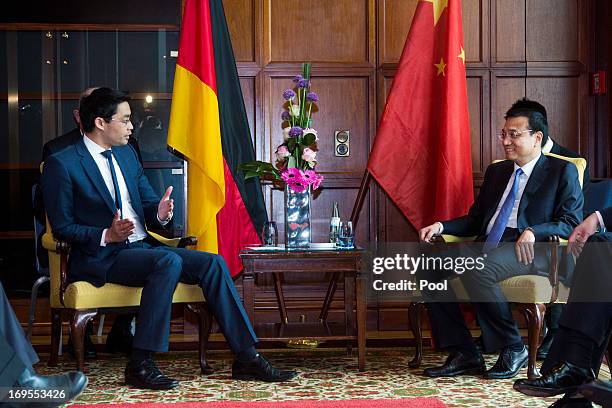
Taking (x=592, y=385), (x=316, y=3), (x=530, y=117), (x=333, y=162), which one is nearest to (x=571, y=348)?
(x=592, y=385)

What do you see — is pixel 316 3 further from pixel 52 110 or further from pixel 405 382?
pixel 405 382

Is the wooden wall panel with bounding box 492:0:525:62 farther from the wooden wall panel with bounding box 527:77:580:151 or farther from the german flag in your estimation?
the german flag

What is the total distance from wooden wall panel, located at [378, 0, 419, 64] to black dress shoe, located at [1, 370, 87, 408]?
3342 millimetres

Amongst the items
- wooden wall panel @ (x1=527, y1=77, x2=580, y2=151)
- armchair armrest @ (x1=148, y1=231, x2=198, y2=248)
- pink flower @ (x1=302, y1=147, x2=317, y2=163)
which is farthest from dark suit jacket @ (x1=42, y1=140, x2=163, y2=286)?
wooden wall panel @ (x1=527, y1=77, x2=580, y2=151)

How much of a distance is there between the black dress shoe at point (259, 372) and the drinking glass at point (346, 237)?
76 centimetres

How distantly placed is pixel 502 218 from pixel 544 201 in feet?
0.75

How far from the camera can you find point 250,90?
18.1 ft

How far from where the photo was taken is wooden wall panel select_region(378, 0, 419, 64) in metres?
5.52

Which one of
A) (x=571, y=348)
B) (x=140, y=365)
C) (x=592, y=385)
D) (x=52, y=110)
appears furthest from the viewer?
(x=52, y=110)

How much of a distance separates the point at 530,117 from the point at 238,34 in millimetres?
2096

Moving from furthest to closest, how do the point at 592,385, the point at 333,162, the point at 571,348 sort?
the point at 333,162 < the point at 571,348 < the point at 592,385

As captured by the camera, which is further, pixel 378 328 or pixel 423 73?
pixel 378 328

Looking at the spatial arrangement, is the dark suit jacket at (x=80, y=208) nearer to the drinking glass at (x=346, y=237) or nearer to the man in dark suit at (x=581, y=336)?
the drinking glass at (x=346, y=237)

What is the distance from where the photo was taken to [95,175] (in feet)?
13.5
